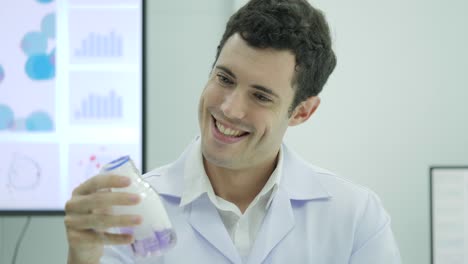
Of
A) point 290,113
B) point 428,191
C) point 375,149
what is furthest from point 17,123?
point 428,191

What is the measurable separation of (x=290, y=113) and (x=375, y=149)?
919 millimetres

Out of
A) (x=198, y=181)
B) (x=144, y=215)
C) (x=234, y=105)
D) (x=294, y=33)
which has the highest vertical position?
(x=294, y=33)

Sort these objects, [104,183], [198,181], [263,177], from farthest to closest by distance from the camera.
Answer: [263,177] → [198,181] → [104,183]

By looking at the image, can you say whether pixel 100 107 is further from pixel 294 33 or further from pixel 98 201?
pixel 98 201

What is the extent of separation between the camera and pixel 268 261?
144cm

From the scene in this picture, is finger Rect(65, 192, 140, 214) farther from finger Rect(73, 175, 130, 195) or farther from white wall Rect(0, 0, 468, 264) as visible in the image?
white wall Rect(0, 0, 468, 264)

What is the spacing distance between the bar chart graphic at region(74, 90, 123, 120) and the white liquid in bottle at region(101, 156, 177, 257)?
1380 millimetres

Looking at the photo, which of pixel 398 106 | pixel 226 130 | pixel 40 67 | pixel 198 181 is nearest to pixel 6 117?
pixel 40 67

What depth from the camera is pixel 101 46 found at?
2.33m

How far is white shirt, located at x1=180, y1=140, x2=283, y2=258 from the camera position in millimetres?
1456

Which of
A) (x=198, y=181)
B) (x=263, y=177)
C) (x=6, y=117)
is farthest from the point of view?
(x=6, y=117)

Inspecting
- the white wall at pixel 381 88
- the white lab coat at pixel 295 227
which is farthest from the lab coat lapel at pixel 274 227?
the white wall at pixel 381 88

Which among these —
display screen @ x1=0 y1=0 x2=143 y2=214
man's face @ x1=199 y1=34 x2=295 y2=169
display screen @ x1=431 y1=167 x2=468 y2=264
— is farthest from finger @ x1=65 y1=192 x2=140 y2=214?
display screen @ x1=431 y1=167 x2=468 y2=264

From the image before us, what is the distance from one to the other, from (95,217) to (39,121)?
1467 millimetres
